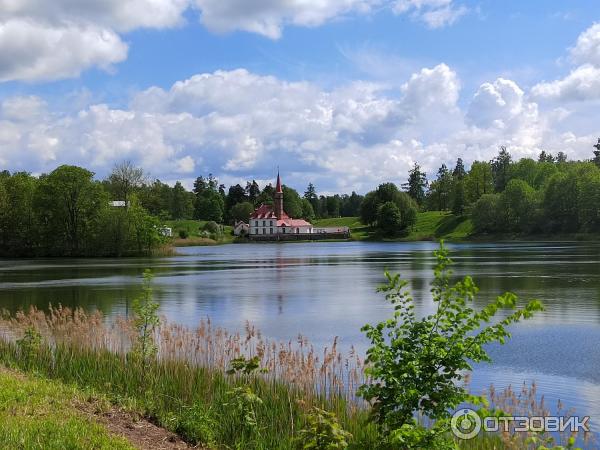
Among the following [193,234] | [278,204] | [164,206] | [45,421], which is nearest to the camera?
[45,421]

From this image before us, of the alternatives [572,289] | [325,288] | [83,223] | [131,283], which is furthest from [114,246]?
[572,289]

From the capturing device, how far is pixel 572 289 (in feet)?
103

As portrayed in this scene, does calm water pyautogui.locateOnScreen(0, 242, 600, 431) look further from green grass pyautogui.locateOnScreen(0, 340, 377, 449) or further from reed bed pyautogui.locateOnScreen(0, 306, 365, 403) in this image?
green grass pyautogui.locateOnScreen(0, 340, 377, 449)

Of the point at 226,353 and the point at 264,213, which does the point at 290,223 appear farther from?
the point at 226,353

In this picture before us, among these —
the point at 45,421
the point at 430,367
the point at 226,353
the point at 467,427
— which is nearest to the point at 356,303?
the point at 226,353

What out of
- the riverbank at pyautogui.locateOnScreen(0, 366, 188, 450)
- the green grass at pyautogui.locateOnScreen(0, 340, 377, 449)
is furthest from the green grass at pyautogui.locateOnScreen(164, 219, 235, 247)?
the riverbank at pyautogui.locateOnScreen(0, 366, 188, 450)

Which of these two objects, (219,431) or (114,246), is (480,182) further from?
(219,431)

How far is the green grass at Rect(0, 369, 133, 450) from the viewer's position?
757 centimetres

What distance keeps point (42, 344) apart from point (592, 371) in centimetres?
1299

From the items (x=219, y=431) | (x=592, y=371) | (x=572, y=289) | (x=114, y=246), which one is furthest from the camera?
(x=114, y=246)
